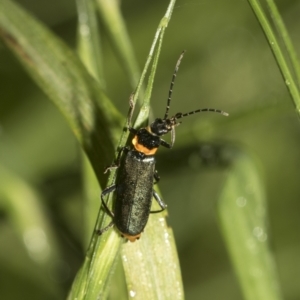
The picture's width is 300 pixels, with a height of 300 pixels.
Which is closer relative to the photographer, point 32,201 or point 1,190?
point 1,190

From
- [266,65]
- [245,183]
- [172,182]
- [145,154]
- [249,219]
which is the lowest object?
[249,219]

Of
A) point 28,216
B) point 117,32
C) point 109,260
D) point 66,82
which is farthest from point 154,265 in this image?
point 28,216

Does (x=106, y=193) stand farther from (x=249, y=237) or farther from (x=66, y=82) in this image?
(x=249, y=237)

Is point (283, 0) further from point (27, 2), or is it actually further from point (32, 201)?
point (32, 201)

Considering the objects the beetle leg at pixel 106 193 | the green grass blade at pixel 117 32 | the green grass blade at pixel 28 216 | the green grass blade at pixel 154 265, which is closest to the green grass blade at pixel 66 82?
the beetle leg at pixel 106 193

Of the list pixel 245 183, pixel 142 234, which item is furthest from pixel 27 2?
pixel 142 234

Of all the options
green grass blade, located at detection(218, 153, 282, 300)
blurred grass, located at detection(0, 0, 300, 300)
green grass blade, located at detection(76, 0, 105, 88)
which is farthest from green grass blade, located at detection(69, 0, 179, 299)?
blurred grass, located at detection(0, 0, 300, 300)
